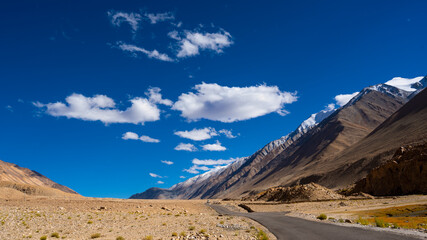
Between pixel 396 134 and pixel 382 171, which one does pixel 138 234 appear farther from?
pixel 396 134

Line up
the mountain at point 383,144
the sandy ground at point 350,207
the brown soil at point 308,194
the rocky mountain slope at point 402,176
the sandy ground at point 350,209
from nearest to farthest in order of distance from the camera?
the sandy ground at point 350,209
the sandy ground at point 350,207
the rocky mountain slope at point 402,176
the brown soil at point 308,194
the mountain at point 383,144

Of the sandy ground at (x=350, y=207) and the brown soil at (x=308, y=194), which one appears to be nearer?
the sandy ground at (x=350, y=207)

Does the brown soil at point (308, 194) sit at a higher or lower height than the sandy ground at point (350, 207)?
higher

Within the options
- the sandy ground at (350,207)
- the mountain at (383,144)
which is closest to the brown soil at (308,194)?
the sandy ground at (350,207)

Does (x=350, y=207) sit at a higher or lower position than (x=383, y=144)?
lower

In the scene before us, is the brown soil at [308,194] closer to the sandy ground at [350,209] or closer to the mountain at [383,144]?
the sandy ground at [350,209]

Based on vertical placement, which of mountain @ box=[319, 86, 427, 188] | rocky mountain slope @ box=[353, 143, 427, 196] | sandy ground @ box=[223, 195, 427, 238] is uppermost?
mountain @ box=[319, 86, 427, 188]

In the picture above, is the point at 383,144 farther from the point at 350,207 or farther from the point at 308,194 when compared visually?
the point at 350,207

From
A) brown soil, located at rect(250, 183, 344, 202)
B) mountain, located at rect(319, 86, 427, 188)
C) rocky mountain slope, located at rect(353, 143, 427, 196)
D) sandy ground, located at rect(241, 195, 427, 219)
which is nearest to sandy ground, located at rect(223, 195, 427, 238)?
sandy ground, located at rect(241, 195, 427, 219)

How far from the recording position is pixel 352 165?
118500 millimetres

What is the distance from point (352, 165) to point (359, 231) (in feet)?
371

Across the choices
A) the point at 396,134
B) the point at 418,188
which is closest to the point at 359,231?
the point at 418,188

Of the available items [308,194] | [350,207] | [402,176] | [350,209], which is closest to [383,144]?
[402,176]

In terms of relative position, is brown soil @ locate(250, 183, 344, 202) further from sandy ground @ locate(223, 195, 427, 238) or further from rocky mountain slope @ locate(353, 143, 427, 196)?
sandy ground @ locate(223, 195, 427, 238)
